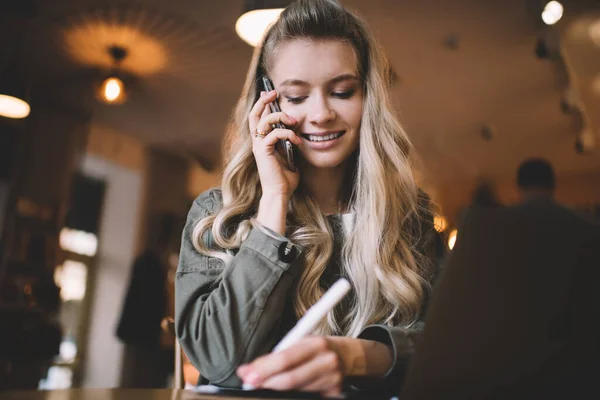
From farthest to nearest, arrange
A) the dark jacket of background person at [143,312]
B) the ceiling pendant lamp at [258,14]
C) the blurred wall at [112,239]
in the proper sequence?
the blurred wall at [112,239]
the dark jacket of background person at [143,312]
the ceiling pendant lamp at [258,14]

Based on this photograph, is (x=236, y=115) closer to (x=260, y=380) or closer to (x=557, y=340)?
(x=260, y=380)

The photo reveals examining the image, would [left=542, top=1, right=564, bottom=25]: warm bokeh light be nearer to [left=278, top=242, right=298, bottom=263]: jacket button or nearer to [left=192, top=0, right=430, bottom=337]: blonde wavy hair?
A: [left=192, top=0, right=430, bottom=337]: blonde wavy hair

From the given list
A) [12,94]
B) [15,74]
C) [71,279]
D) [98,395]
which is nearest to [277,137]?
[98,395]

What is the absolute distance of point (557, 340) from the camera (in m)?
0.36

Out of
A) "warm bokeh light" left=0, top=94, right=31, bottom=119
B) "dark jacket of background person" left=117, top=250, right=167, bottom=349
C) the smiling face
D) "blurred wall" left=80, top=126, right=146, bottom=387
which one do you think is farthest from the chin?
"blurred wall" left=80, top=126, right=146, bottom=387

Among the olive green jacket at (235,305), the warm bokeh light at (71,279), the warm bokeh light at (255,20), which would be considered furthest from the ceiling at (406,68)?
the olive green jacket at (235,305)

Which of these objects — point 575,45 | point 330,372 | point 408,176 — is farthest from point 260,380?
point 575,45

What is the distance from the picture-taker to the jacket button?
742 millimetres

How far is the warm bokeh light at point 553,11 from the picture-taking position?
8.45 feet

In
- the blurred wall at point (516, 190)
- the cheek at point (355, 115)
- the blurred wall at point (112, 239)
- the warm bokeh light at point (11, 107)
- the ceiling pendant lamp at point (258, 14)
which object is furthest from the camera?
the blurred wall at point (516, 190)

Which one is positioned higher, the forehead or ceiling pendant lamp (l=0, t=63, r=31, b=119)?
ceiling pendant lamp (l=0, t=63, r=31, b=119)

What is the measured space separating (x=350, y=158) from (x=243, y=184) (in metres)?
0.24

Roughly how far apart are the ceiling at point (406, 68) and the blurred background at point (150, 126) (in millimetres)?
12

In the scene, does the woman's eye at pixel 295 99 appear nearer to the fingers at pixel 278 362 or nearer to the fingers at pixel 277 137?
the fingers at pixel 277 137
